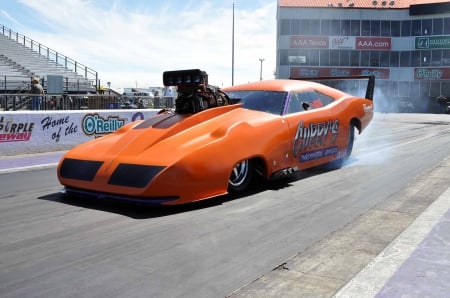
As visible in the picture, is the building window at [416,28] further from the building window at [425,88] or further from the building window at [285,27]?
the building window at [285,27]

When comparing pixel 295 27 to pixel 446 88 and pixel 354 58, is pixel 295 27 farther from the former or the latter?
pixel 446 88

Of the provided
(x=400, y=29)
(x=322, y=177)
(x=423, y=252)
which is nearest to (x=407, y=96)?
(x=400, y=29)

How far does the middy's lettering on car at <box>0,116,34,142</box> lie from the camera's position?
1102 centimetres

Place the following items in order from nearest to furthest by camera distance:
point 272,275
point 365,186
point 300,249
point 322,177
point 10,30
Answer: point 272,275
point 300,249
point 365,186
point 322,177
point 10,30

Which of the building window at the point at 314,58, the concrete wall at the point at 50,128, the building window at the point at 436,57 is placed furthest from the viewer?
the building window at the point at 314,58

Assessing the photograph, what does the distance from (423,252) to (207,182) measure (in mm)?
2328

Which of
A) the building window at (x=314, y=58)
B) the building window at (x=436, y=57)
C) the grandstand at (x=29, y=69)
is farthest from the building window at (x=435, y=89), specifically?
the grandstand at (x=29, y=69)

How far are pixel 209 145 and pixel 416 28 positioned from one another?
51298 millimetres

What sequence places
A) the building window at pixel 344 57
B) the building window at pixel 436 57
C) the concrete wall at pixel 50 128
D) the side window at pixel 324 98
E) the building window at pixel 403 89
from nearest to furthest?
the side window at pixel 324 98, the concrete wall at pixel 50 128, the building window at pixel 436 57, the building window at pixel 403 89, the building window at pixel 344 57

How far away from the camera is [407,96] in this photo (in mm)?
50062

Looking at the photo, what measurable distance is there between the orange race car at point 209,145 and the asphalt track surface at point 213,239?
257mm

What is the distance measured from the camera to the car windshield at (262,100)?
269 inches

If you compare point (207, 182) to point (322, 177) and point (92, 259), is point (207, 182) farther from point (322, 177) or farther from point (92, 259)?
point (322, 177)

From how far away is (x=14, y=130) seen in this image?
1126cm
